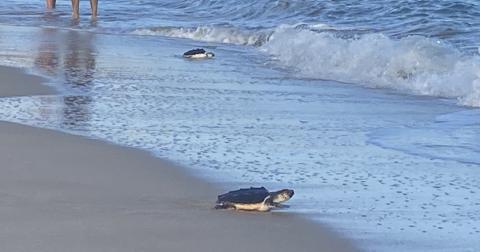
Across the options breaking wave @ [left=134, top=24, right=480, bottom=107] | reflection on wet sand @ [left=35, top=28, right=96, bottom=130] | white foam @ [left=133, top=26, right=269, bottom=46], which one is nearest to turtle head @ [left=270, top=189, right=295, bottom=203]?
reflection on wet sand @ [left=35, top=28, right=96, bottom=130]

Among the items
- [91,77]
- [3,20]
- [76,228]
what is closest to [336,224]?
[76,228]

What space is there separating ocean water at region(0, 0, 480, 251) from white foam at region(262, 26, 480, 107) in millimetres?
22

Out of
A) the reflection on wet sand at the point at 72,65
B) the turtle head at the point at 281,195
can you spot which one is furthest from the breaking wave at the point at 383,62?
the turtle head at the point at 281,195

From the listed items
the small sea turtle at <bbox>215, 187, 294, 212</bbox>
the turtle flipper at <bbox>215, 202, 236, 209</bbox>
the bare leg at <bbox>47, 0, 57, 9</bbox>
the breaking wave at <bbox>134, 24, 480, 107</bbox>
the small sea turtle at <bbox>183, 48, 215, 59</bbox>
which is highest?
the small sea turtle at <bbox>215, 187, 294, 212</bbox>

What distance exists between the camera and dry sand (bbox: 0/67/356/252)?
4102mm

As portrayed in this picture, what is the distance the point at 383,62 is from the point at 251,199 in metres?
6.72

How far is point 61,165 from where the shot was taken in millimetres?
5586

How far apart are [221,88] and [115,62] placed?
2.46 metres

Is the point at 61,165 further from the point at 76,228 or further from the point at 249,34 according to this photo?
the point at 249,34

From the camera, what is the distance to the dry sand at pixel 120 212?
410 cm

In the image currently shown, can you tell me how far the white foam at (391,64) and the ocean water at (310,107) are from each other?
0.07 feet

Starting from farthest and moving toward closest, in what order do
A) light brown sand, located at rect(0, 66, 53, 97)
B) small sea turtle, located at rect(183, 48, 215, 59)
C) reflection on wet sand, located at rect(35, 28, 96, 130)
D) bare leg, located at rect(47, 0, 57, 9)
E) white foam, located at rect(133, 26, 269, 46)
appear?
bare leg, located at rect(47, 0, 57, 9)
white foam, located at rect(133, 26, 269, 46)
small sea turtle, located at rect(183, 48, 215, 59)
light brown sand, located at rect(0, 66, 53, 97)
reflection on wet sand, located at rect(35, 28, 96, 130)

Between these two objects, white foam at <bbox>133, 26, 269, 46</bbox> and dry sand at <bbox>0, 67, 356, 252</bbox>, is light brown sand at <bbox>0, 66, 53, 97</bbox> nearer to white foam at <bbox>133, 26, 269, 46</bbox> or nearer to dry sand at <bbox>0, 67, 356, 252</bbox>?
dry sand at <bbox>0, 67, 356, 252</bbox>

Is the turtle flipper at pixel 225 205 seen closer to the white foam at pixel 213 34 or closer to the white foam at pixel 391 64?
the white foam at pixel 391 64
